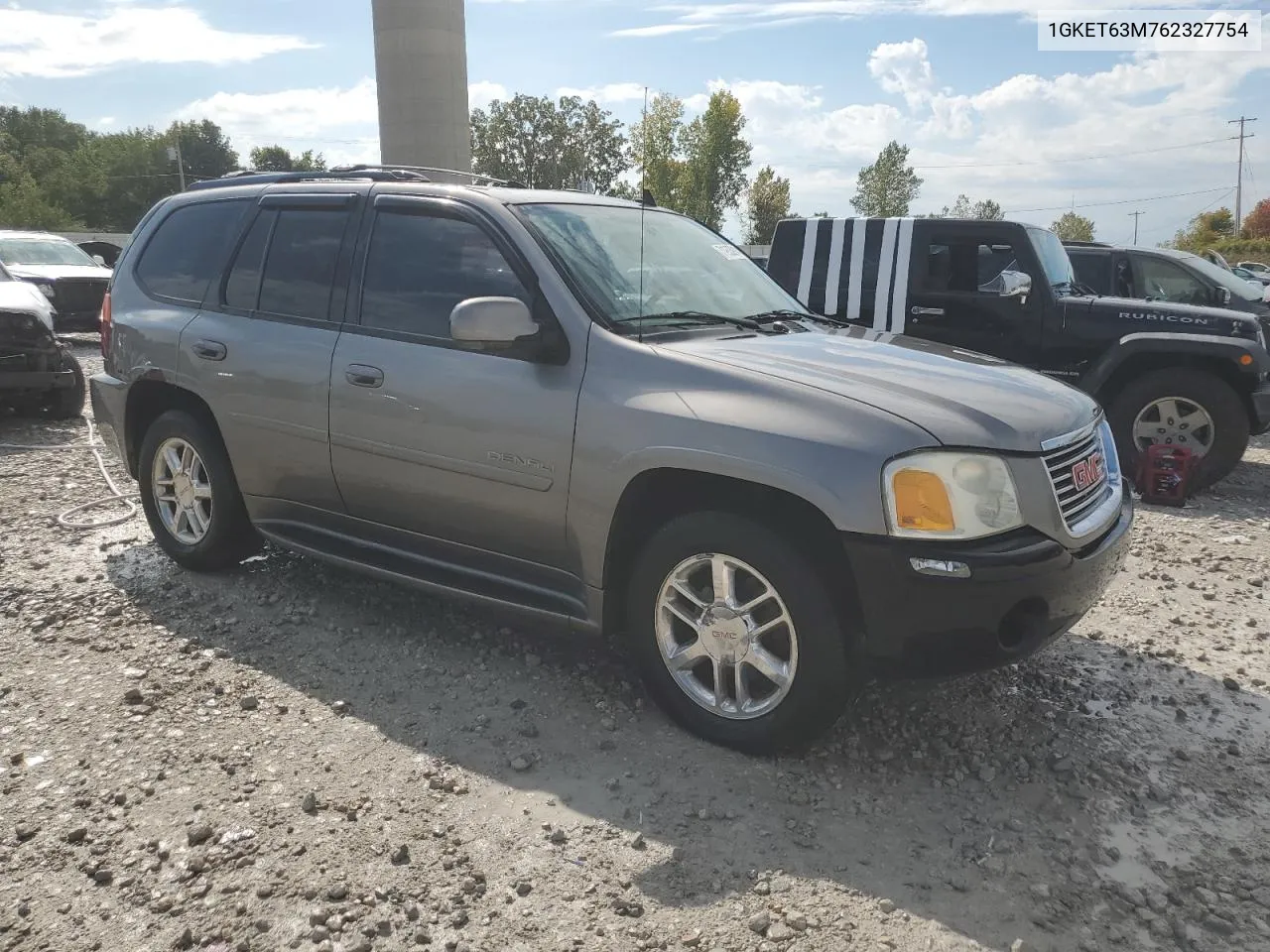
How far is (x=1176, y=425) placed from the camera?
7.18 m

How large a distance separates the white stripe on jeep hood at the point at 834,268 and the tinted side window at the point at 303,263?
4.65 metres

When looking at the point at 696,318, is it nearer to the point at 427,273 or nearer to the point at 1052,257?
the point at 427,273

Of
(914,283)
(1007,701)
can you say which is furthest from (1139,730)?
(914,283)

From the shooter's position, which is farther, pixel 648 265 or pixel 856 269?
pixel 856 269

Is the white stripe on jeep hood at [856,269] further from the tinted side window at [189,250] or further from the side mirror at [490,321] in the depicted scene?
the side mirror at [490,321]

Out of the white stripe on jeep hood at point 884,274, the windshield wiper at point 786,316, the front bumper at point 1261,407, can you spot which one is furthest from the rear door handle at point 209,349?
the front bumper at point 1261,407

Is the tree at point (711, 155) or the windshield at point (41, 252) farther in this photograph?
the tree at point (711, 155)

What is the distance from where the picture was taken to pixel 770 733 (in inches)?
124

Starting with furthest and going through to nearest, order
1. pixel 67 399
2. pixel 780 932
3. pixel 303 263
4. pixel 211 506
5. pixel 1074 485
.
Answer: pixel 67 399
pixel 211 506
pixel 303 263
pixel 1074 485
pixel 780 932

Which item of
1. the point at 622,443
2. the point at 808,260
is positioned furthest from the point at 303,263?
the point at 808,260

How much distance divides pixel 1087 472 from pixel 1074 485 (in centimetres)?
18

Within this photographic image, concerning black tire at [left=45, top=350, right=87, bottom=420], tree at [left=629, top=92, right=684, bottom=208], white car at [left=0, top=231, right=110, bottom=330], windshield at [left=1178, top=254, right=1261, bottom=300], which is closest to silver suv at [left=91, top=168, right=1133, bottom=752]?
black tire at [left=45, top=350, right=87, bottom=420]

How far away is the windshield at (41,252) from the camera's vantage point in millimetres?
15008

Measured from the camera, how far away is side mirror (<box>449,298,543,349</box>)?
3.34 m
